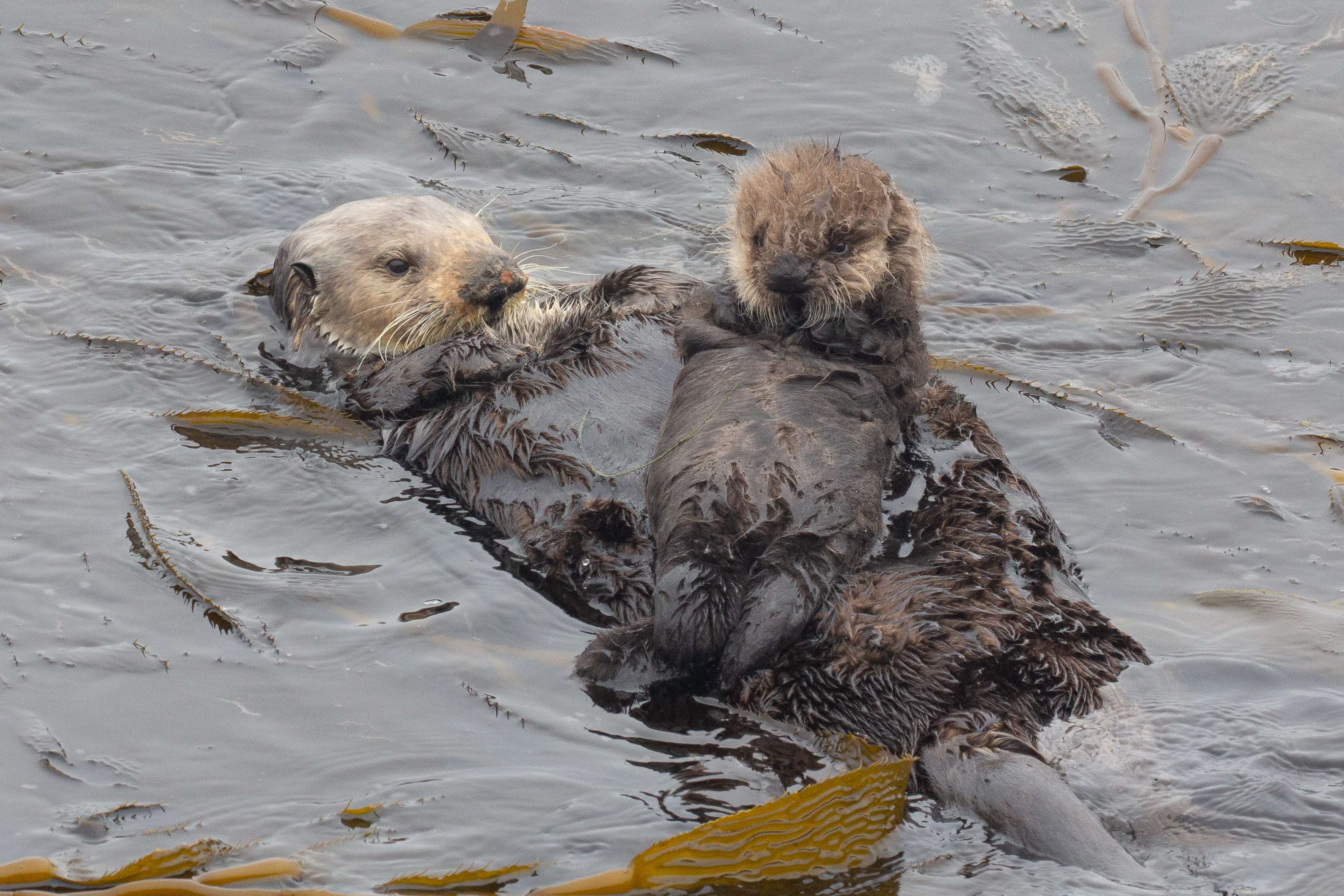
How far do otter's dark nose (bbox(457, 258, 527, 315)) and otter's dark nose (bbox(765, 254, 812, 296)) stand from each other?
55.3 inches

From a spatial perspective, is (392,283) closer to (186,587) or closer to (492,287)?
(492,287)

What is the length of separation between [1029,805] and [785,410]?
1216mm

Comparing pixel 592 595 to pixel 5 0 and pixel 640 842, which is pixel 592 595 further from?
pixel 5 0

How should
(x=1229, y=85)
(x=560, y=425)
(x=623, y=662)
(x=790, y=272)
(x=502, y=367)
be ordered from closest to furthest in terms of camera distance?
(x=623, y=662) → (x=790, y=272) → (x=560, y=425) → (x=502, y=367) → (x=1229, y=85)

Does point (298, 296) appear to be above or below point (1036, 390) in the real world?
below

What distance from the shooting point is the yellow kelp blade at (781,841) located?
2.55 meters

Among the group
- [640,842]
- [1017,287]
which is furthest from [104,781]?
[1017,287]

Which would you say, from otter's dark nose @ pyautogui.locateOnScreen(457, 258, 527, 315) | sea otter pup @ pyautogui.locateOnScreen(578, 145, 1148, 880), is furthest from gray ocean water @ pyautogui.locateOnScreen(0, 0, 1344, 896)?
otter's dark nose @ pyautogui.locateOnScreen(457, 258, 527, 315)

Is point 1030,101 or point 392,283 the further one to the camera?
point 1030,101

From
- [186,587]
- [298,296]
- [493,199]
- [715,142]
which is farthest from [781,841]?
[715,142]

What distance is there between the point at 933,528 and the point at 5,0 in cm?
610

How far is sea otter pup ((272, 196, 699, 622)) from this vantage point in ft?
11.8

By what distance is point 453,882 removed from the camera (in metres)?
2.61

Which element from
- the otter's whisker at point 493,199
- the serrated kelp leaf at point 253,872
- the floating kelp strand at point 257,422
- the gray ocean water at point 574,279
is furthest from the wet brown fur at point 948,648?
the otter's whisker at point 493,199
